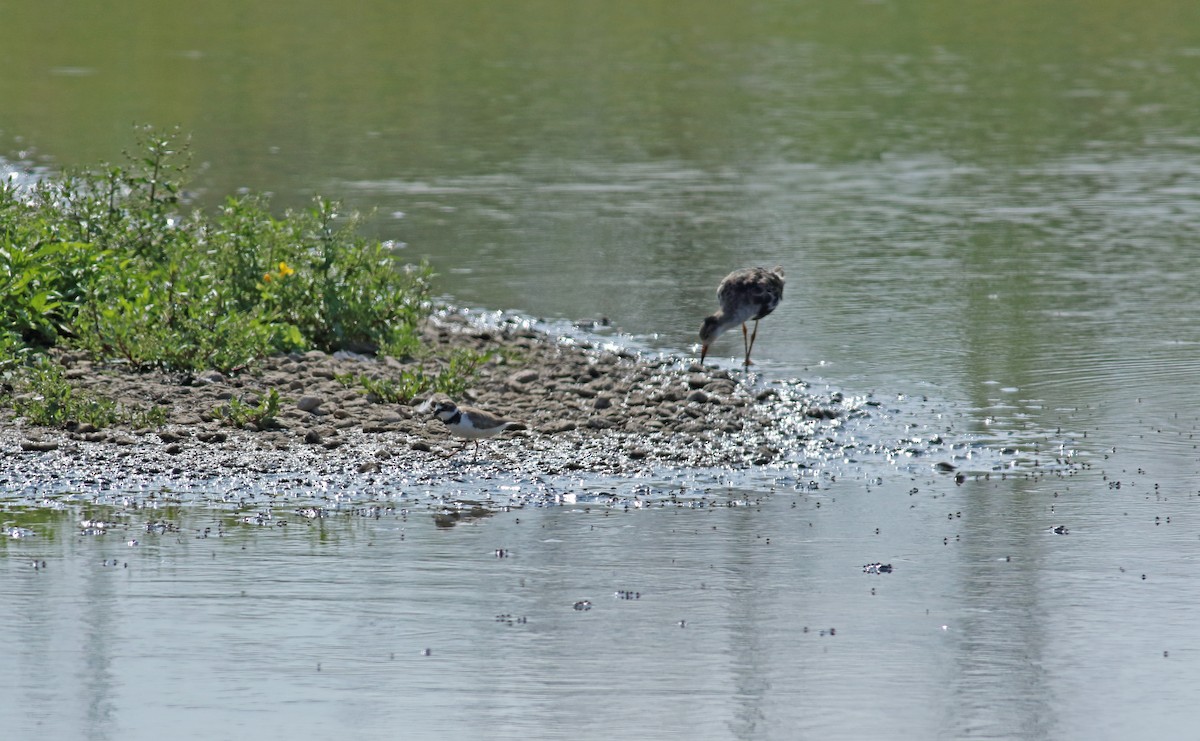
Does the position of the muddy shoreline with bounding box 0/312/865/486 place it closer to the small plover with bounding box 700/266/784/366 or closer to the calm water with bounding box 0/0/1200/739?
the small plover with bounding box 700/266/784/366

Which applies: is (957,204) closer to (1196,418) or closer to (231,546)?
(1196,418)

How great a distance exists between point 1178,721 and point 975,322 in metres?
8.19

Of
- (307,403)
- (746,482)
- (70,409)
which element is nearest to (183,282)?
(307,403)

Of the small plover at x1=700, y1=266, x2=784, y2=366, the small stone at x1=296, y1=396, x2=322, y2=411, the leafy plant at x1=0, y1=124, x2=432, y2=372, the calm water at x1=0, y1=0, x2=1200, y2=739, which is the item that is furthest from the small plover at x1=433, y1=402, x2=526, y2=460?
the small plover at x1=700, y1=266, x2=784, y2=366

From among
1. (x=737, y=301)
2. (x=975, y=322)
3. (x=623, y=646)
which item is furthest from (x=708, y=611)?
(x=975, y=322)

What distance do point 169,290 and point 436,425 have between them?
8.20 ft

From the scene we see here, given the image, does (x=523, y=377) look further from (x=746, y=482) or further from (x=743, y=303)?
(x=746, y=482)

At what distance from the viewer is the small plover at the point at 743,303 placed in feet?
44.1

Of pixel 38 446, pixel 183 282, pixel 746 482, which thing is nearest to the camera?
pixel 746 482

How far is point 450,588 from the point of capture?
26.8 ft

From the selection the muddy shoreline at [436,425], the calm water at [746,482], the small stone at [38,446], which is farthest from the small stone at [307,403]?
the calm water at [746,482]

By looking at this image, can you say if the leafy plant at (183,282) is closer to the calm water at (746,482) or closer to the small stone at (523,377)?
the small stone at (523,377)

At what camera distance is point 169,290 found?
1236 cm

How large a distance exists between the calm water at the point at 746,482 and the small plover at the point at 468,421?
0.83 meters
